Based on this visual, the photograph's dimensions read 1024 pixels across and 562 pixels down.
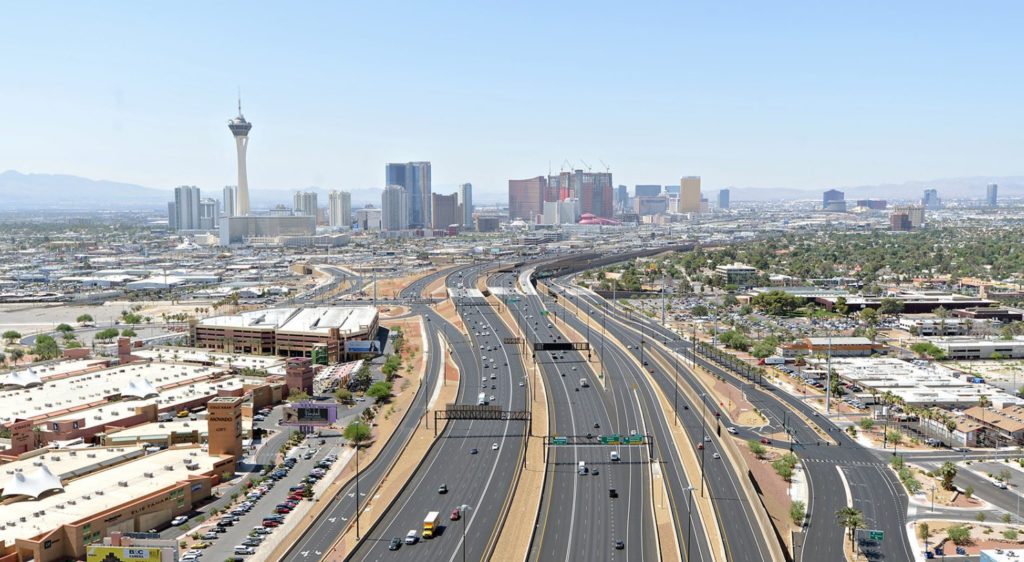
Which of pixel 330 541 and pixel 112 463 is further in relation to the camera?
pixel 112 463

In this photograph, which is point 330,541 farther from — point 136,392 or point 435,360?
point 435,360

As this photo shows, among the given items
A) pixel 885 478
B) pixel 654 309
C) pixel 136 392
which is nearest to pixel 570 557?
pixel 885 478

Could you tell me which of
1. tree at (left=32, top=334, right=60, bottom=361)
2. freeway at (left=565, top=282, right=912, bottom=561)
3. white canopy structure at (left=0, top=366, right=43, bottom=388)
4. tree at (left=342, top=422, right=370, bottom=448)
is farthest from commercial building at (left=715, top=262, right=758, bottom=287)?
white canopy structure at (left=0, top=366, right=43, bottom=388)

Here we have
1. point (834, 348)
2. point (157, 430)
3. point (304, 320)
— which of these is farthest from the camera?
point (304, 320)

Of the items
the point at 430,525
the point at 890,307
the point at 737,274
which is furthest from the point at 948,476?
the point at 737,274

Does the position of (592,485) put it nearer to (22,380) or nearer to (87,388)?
(87,388)

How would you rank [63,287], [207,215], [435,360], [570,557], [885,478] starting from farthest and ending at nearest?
1. [207,215]
2. [63,287]
3. [435,360]
4. [885,478]
5. [570,557]

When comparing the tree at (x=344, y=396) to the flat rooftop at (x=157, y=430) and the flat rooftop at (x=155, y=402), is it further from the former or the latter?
the flat rooftop at (x=157, y=430)
